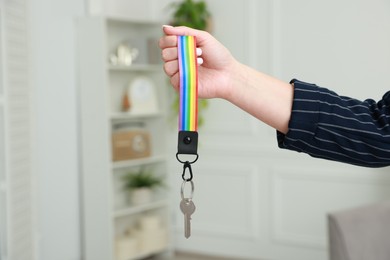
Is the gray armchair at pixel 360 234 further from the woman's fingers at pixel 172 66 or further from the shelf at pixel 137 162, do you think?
the shelf at pixel 137 162

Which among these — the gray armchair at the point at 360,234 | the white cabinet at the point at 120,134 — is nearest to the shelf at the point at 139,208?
the white cabinet at the point at 120,134

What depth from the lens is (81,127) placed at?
4.10 meters

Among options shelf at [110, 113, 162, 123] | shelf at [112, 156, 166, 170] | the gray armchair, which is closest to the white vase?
shelf at [112, 156, 166, 170]

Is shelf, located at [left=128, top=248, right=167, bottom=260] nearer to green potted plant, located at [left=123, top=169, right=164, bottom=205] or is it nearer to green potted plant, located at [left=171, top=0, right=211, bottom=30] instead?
green potted plant, located at [left=123, top=169, right=164, bottom=205]

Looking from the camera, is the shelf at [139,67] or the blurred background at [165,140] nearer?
the blurred background at [165,140]

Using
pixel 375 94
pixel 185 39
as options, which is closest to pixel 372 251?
pixel 375 94

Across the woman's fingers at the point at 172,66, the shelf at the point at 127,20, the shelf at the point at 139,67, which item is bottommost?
the woman's fingers at the point at 172,66

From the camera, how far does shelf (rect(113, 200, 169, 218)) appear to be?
4148 millimetres

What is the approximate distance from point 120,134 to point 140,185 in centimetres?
44

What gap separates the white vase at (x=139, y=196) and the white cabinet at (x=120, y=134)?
0.10 ft

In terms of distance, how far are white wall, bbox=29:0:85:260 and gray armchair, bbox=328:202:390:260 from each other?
6.63 feet

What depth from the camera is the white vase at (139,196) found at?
4.32m

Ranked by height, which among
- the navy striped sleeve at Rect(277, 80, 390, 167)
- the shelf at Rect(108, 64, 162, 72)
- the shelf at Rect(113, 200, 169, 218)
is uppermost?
the shelf at Rect(108, 64, 162, 72)

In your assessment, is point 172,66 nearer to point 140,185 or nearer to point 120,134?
point 120,134
